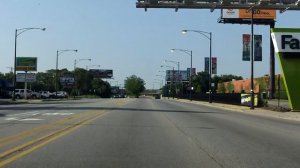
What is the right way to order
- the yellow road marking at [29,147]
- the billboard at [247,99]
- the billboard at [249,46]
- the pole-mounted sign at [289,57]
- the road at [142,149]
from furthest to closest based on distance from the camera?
1. the billboard at [249,46]
2. the billboard at [247,99]
3. the pole-mounted sign at [289,57]
4. the yellow road marking at [29,147]
5. the road at [142,149]

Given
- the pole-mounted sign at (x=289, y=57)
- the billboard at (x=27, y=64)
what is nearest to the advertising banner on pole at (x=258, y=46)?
the pole-mounted sign at (x=289, y=57)

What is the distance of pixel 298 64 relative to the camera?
4619cm

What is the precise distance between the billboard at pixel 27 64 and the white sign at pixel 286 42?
240 feet

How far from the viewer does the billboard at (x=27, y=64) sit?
366 ft

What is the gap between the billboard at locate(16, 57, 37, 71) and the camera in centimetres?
11144

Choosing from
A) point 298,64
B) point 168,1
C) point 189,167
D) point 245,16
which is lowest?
point 189,167

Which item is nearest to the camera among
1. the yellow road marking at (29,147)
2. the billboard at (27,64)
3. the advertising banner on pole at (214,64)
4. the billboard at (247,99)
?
the yellow road marking at (29,147)

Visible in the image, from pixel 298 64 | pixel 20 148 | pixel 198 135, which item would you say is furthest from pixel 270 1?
pixel 20 148

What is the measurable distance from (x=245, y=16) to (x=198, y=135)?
8508 cm

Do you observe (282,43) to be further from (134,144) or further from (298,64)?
(134,144)

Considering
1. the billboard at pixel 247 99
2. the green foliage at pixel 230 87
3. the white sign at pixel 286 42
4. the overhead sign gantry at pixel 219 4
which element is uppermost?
the overhead sign gantry at pixel 219 4

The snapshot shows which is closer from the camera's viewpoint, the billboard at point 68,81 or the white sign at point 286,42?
the white sign at point 286,42

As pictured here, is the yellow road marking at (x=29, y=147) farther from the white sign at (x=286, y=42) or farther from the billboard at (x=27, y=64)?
the billboard at (x=27, y=64)

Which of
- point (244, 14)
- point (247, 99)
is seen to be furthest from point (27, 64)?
point (247, 99)
